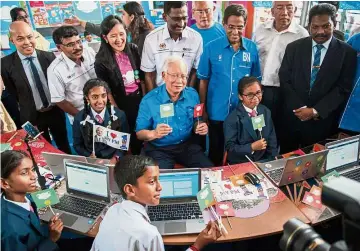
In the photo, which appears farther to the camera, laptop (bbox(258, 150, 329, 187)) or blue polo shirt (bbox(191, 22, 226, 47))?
blue polo shirt (bbox(191, 22, 226, 47))

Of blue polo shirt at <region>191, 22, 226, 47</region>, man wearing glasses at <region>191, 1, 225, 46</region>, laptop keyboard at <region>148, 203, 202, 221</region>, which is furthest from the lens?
blue polo shirt at <region>191, 22, 226, 47</region>

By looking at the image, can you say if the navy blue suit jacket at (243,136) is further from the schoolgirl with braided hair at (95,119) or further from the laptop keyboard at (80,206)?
the laptop keyboard at (80,206)

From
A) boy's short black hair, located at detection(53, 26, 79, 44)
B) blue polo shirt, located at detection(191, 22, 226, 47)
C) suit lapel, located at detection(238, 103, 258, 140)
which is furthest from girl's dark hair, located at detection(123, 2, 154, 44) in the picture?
suit lapel, located at detection(238, 103, 258, 140)

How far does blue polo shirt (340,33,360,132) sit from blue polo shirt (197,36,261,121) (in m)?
0.91

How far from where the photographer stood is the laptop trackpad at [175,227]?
2254mm

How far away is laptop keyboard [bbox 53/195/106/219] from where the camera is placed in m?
2.43

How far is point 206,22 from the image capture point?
4121 mm

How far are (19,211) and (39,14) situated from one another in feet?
15.7

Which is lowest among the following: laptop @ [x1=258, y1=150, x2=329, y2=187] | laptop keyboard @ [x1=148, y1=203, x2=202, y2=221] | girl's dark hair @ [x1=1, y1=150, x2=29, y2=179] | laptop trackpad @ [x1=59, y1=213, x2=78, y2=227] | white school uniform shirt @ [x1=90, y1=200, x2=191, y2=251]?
laptop trackpad @ [x1=59, y1=213, x2=78, y2=227]

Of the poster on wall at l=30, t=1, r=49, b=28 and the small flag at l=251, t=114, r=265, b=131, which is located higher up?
the poster on wall at l=30, t=1, r=49, b=28

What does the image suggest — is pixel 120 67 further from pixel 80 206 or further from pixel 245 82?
pixel 80 206

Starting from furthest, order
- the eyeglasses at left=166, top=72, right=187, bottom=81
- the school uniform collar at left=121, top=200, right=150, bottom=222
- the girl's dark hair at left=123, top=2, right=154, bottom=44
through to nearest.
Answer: the girl's dark hair at left=123, top=2, right=154, bottom=44 < the eyeglasses at left=166, top=72, right=187, bottom=81 < the school uniform collar at left=121, top=200, right=150, bottom=222

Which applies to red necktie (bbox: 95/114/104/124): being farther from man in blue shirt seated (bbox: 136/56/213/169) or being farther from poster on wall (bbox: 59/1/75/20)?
poster on wall (bbox: 59/1/75/20)

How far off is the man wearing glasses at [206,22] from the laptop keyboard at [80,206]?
2480mm
